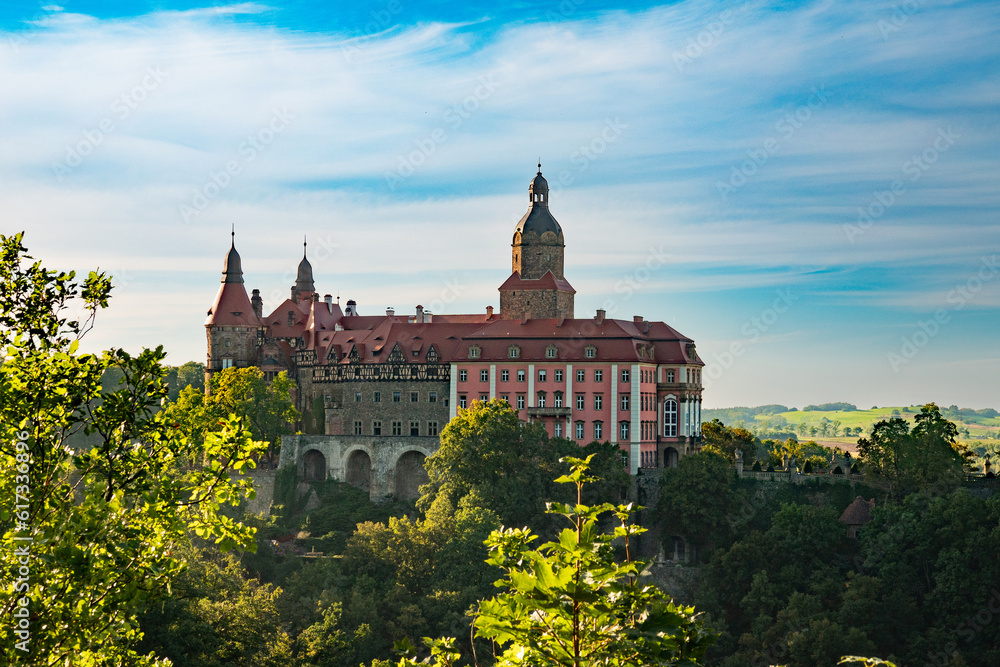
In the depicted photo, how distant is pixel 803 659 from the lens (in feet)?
176

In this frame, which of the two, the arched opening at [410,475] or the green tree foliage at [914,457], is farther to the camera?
the arched opening at [410,475]

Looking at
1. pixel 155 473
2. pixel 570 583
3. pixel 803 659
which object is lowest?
pixel 803 659

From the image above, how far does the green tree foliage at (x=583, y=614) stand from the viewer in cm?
1232

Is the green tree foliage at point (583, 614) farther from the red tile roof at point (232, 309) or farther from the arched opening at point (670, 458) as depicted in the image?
the red tile roof at point (232, 309)

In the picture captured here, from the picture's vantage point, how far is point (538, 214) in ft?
273

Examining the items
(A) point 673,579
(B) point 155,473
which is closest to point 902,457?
(A) point 673,579

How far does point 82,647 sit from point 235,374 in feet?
204

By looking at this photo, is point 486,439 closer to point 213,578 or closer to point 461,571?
point 461,571

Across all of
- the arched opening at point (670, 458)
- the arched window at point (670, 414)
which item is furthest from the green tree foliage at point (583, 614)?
the arched window at point (670, 414)

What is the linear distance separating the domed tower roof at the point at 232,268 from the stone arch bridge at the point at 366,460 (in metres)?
13.6

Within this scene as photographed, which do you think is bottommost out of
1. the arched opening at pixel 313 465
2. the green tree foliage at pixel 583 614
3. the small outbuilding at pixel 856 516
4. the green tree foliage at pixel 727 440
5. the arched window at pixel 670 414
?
the small outbuilding at pixel 856 516

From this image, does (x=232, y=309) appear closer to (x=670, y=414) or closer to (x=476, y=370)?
(x=476, y=370)

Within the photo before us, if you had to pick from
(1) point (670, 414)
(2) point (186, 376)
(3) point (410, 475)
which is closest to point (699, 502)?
(1) point (670, 414)

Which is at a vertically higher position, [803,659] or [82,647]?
[82,647]
